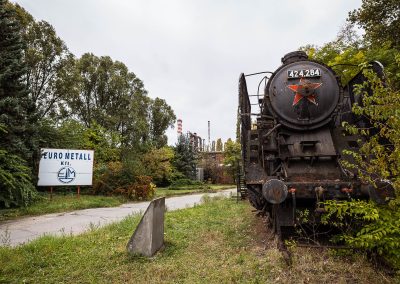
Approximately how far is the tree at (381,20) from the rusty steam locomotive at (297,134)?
28.7 ft

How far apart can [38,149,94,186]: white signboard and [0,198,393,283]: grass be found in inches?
363

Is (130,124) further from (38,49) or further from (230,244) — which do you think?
(230,244)

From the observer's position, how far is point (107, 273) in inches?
168

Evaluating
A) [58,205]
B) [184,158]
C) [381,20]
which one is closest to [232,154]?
[184,158]

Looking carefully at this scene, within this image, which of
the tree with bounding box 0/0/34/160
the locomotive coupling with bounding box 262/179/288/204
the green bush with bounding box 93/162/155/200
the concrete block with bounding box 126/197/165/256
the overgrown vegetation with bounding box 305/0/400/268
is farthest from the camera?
the green bush with bounding box 93/162/155/200

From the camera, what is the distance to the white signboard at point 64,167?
14.2 meters

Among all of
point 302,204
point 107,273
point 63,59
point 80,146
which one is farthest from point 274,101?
point 63,59

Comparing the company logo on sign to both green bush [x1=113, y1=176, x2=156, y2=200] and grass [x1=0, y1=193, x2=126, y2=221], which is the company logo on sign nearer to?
grass [x1=0, y1=193, x2=126, y2=221]

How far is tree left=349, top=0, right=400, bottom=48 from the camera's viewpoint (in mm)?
12383

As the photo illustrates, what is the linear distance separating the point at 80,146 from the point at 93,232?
506 inches

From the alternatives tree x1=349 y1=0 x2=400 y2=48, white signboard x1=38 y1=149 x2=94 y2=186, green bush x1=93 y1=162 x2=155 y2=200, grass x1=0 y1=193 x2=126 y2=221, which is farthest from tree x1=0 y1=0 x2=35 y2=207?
tree x1=349 y1=0 x2=400 y2=48

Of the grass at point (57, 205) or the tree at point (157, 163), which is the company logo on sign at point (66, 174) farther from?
the tree at point (157, 163)

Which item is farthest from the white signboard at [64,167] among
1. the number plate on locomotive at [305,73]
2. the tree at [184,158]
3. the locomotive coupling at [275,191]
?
the tree at [184,158]

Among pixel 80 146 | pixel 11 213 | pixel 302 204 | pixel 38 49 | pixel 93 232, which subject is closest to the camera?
pixel 302 204
